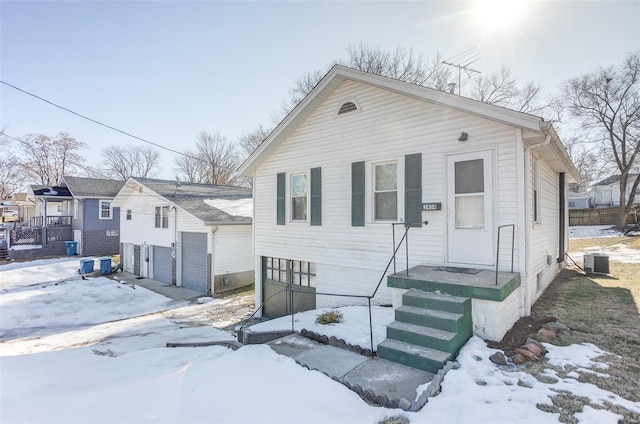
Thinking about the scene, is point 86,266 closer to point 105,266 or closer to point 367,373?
point 105,266

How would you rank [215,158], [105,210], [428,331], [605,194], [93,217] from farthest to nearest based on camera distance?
[605,194] → [215,158] → [105,210] → [93,217] → [428,331]

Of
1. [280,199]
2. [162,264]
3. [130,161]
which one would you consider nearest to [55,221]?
[162,264]

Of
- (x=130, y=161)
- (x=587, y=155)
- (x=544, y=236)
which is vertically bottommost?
(x=544, y=236)

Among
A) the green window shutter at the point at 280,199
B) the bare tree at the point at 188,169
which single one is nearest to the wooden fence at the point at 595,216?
the green window shutter at the point at 280,199

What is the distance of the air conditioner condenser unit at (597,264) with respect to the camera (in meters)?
9.40

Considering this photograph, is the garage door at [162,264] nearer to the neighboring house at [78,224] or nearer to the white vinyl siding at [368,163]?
the white vinyl siding at [368,163]

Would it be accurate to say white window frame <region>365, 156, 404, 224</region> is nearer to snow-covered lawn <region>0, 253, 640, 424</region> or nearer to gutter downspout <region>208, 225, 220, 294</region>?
snow-covered lawn <region>0, 253, 640, 424</region>

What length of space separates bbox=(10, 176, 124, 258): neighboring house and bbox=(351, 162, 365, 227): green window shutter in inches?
843

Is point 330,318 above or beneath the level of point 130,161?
beneath

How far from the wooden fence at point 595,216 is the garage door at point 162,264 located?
31.0m

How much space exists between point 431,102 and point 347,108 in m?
2.19

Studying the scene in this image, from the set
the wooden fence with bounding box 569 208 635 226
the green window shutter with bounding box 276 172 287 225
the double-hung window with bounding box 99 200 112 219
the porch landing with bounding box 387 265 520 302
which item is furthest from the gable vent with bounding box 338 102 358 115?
the wooden fence with bounding box 569 208 635 226

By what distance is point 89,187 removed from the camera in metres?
22.2

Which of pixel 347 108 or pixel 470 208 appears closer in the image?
pixel 470 208
